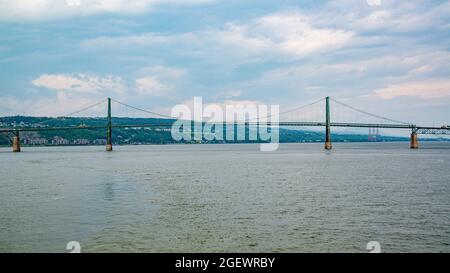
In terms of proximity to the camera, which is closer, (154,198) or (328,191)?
(154,198)

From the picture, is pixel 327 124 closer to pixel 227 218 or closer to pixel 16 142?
pixel 16 142

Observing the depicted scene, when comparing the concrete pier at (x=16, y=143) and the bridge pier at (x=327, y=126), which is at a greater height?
the bridge pier at (x=327, y=126)

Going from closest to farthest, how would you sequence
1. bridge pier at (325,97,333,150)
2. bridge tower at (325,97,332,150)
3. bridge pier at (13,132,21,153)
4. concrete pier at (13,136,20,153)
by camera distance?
bridge pier at (325,97,333,150) < bridge tower at (325,97,332,150) < bridge pier at (13,132,21,153) < concrete pier at (13,136,20,153)

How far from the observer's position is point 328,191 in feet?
99.8

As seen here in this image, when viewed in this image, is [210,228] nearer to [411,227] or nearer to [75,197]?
[411,227]

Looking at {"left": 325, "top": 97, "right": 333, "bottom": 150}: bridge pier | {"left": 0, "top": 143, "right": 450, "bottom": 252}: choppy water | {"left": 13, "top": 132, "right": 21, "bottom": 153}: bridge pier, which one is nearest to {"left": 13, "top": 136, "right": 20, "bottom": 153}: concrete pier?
{"left": 13, "top": 132, "right": 21, "bottom": 153}: bridge pier

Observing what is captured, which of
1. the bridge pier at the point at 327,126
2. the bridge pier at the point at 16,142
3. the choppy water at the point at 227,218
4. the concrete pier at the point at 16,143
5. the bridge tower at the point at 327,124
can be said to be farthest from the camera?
the concrete pier at the point at 16,143

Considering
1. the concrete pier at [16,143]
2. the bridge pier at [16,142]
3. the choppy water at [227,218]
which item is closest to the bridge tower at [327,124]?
the bridge pier at [16,142]

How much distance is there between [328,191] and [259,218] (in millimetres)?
11544

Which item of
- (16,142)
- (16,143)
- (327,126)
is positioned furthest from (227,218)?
(16,143)

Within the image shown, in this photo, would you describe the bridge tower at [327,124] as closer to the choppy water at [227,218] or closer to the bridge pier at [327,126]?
the bridge pier at [327,126]

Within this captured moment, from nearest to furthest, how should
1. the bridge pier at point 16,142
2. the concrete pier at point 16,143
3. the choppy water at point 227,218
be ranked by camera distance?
the choppy water at point 227,218
the bridge pier at point 16,142
the concrete pier at point 16,143

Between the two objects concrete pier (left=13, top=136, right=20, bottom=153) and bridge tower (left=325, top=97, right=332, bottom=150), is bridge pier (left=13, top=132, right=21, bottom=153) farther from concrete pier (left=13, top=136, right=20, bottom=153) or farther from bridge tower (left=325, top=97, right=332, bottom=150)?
bridge tower (left=325, top=97, right=332, bottom=150)
